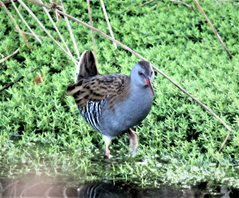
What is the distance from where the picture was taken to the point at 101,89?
7098 millimetres

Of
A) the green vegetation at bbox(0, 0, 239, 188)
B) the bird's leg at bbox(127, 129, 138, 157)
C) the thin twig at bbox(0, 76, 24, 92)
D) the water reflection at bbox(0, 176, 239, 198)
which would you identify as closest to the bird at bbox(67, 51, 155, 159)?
the bird's leg at bbox(127, 129, 138, 157)

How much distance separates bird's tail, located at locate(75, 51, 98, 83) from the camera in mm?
7465

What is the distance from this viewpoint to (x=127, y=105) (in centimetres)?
677

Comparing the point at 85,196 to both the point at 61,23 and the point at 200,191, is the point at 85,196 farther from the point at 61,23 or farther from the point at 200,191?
the point at 61,23

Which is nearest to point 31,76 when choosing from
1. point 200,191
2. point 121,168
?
point 121,168

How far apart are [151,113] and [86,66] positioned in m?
0.82

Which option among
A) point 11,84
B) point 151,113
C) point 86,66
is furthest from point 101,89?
point 11,84

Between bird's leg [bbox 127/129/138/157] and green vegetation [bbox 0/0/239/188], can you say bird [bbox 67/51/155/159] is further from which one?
green vegetation [bbox 0/0/239/188]

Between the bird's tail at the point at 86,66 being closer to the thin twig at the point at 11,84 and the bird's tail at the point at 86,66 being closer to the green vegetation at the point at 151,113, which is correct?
the green vegetation at the point at 151,113

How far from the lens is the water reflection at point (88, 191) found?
609cm

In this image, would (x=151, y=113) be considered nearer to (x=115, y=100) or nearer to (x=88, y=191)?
(x=115, y=100)

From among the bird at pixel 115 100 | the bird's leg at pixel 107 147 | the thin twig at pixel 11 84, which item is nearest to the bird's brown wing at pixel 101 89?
the bird at pixel 115 100

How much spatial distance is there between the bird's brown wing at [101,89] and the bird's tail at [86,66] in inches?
7.3

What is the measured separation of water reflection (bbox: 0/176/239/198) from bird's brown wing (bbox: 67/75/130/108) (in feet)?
3.06
